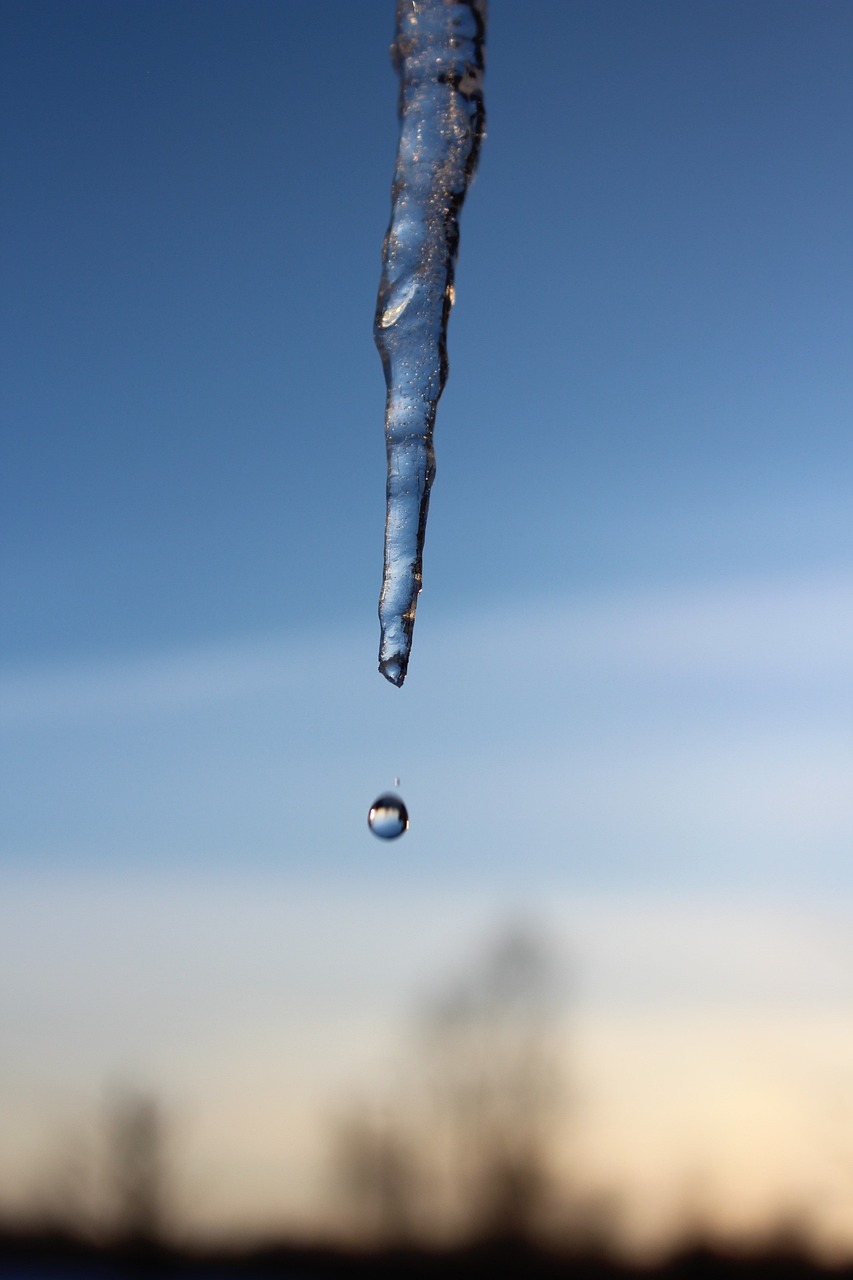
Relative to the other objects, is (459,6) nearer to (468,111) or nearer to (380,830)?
(468,111)

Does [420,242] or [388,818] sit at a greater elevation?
[420,242]

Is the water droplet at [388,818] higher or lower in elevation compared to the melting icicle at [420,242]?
lower

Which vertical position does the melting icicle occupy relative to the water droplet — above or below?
above
